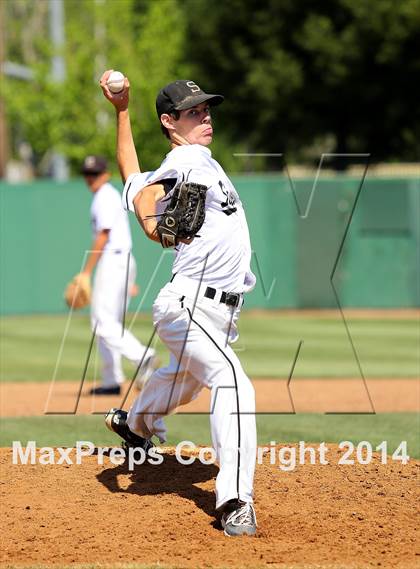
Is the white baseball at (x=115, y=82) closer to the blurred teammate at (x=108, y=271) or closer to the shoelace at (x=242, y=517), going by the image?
the shoelace at (x=242, y=517)

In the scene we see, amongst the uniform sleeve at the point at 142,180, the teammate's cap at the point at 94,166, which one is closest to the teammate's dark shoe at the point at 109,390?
the teammate's cap at the point at 94,166

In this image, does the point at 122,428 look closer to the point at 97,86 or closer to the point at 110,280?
the point at 110,280

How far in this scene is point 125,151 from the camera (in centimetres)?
612

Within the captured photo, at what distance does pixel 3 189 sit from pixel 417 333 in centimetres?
808

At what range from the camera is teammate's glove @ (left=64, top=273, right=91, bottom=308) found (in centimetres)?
977

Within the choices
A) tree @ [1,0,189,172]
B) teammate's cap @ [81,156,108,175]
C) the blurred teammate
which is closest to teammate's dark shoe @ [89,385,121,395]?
the blurred teammate

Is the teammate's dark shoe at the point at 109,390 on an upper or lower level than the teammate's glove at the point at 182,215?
lower

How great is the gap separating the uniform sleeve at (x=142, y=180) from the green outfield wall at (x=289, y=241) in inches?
560

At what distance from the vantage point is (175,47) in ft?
84.6

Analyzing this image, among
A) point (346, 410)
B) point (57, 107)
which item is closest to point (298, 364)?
point (346, 410)

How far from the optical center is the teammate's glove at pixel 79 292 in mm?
9766

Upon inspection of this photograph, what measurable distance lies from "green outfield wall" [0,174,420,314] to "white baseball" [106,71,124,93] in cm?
1373

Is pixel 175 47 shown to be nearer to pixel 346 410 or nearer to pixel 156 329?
pixel 346 410

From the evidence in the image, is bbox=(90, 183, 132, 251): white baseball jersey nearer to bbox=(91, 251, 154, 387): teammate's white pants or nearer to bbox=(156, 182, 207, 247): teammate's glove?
bbox=(91, 251, 154, 387): teammate's white pants
